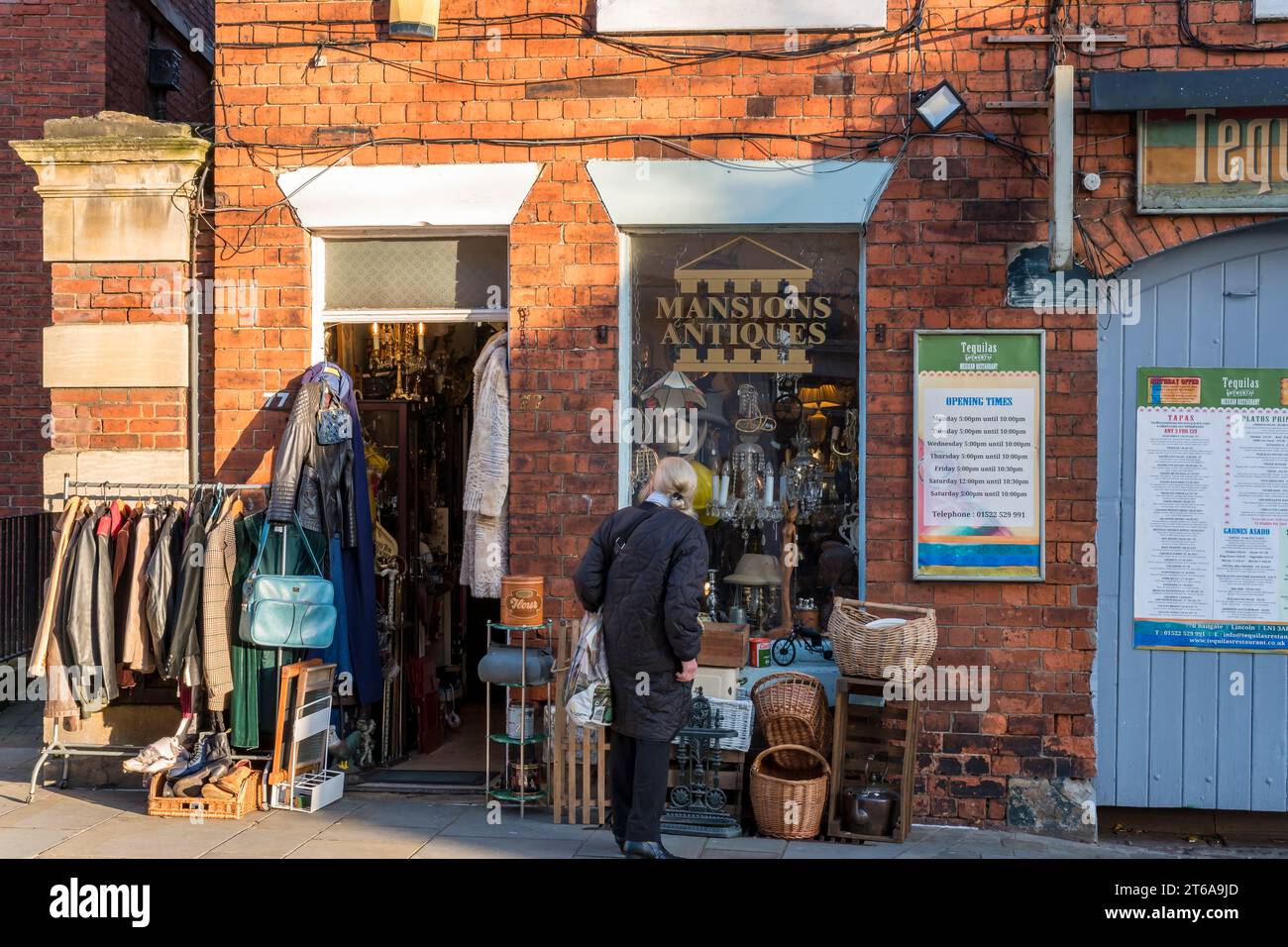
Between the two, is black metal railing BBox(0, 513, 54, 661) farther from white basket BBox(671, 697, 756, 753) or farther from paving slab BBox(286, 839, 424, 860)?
white basket BBox(671, 697, 756, 753)

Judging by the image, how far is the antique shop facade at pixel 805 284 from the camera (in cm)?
720

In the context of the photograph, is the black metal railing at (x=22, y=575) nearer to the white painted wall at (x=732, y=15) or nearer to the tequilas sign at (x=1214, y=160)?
the white painted wall at (x=732, y=15)

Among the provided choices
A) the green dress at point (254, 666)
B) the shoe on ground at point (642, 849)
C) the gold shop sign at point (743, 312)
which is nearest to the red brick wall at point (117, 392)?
the green dress at point (254, 666)

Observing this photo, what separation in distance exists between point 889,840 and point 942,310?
118 inches

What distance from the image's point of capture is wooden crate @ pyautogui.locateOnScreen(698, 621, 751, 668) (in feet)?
23.4

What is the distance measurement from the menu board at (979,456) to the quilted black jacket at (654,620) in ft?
6.19

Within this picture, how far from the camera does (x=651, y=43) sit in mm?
7555

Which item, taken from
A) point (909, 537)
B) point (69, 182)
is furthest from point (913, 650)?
point (69, 182)

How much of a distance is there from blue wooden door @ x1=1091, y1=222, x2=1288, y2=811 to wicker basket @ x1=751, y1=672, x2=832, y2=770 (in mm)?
1583

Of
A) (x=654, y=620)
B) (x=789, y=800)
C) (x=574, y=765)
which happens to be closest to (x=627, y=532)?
(x=654, y=620)

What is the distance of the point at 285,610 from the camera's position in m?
7.18

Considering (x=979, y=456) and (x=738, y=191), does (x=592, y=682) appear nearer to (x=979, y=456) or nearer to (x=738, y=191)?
(x=979, y=456)

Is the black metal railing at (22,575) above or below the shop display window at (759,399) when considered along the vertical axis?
below

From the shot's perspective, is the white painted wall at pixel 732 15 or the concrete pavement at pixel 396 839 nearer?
the concrete pavement at pixel 396 839
